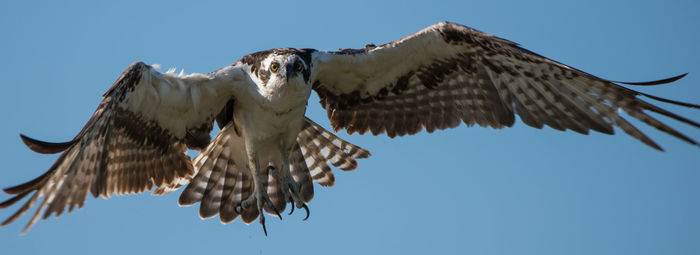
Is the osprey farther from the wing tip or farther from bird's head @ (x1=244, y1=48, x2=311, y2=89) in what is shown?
the wing tip

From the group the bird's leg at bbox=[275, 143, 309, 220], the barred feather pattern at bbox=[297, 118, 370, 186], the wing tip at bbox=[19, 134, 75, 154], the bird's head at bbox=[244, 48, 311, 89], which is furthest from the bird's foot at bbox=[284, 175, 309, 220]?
the wing tip at bbox=[19, 134, 75, 154]

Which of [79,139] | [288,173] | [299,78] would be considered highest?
[299,78]

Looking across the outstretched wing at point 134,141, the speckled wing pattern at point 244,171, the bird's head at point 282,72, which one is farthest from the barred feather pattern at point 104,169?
the bird's head at point 282,72

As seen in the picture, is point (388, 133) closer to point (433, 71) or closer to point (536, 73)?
point (433, 71)

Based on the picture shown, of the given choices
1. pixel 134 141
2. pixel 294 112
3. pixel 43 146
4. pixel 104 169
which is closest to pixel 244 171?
pixel 294 112

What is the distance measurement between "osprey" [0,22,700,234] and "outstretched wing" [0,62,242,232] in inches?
0.5

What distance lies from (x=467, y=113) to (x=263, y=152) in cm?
206

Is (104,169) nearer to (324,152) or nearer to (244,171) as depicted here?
(244,171)

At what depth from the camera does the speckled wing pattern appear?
25.9ft

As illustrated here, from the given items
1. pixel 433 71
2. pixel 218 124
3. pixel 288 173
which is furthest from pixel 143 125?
pixel 433 71

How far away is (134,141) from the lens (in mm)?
7070

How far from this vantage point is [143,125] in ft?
23.2

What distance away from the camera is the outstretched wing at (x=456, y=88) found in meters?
7.10

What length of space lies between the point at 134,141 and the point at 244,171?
1379mm
